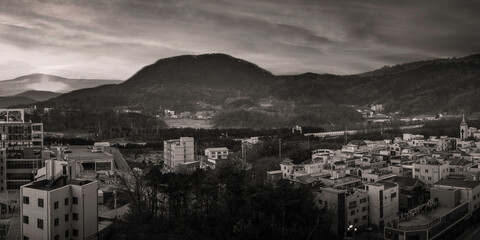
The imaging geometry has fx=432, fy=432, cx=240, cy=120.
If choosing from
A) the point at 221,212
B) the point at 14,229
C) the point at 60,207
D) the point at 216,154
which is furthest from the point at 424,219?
the point at 216,154

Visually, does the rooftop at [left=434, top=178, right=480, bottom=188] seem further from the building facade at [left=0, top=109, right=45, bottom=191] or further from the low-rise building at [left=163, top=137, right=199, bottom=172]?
the building facade at [left=0, top=109, right=45, bottom=191]

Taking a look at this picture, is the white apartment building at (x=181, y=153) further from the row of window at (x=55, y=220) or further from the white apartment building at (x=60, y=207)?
the row of window at (x=55, y=220)

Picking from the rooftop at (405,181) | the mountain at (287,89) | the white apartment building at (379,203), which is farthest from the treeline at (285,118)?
the white apartment building at (379,203)

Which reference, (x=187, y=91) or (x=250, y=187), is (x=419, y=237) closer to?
(x=250, y=187)

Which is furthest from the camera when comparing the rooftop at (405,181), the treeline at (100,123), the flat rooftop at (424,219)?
the treeline at (100,123)

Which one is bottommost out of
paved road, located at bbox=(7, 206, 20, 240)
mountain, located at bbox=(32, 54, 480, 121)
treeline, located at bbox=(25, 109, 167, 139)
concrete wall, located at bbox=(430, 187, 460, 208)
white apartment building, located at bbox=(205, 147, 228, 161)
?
paved road, located at bbox=(7, 206, 20, 240)

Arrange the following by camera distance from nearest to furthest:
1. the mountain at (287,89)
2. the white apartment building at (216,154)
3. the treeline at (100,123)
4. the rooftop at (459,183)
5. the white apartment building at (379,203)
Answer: the white apartment building at (379,203), the rooftop at (459,183), the white apartment building at (216,154), the treeline at (100,123), the mountain at (287,89)

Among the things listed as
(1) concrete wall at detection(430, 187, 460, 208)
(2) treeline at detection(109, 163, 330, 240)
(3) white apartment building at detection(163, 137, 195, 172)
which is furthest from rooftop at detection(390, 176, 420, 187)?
(3) white apartment building at detection(163, 137, 195, 172)
